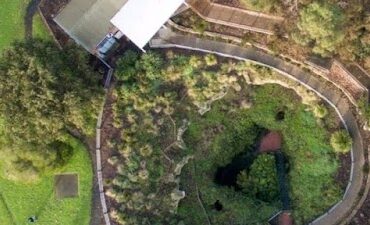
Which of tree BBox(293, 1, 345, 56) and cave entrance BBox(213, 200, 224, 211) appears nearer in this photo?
tree BBox(293, 1, 345, 56)

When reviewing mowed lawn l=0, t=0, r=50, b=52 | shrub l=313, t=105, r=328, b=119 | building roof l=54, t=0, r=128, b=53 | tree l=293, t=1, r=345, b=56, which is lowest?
mowed lawn l=0, t=0, r=50, b=52

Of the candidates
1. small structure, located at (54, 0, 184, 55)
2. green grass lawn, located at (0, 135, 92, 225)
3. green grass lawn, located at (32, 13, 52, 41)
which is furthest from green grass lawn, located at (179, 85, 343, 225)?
green grass lawn, located at (32, 13, 52, 41)

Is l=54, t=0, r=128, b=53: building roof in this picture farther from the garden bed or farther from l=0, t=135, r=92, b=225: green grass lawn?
l=0, t=135, r=92, b=225: green grass lawn

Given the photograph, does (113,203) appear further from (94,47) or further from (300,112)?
(300,112)

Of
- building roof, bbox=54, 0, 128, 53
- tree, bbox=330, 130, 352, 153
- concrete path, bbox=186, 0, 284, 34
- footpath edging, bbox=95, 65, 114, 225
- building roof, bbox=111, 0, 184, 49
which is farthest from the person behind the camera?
building roof, bbox=54, 0, 128, 53

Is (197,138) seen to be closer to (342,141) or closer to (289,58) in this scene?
(289,58)

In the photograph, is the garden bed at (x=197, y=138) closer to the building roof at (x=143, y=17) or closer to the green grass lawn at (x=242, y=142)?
the green grass lawn at (x=242, y=142)

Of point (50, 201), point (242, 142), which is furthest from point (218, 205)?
point (50, 201)

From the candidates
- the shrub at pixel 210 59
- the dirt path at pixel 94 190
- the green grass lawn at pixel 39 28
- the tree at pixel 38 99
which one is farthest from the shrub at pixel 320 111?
the green grass lawn at pixel 39 28

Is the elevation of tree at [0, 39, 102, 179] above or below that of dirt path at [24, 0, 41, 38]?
below
